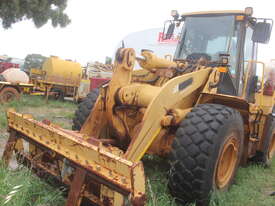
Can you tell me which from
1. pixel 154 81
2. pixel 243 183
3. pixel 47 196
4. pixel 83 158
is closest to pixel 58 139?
pixel 83 158

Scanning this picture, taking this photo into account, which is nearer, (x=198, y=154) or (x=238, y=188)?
(x=198, y=154)

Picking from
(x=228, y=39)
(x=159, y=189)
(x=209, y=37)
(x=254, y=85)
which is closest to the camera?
(x=159, y=189)

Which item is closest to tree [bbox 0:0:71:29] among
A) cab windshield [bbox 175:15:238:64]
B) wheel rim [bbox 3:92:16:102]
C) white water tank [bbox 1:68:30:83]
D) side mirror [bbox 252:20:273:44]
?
white water tank [bbox 1:68:30:83]

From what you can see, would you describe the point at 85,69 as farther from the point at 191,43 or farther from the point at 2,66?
the point at 191,43

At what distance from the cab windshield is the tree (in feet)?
37.8

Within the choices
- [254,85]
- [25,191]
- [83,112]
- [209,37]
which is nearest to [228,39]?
[209,37]

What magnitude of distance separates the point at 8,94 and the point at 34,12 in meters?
6.02

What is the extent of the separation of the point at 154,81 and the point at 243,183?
1.93 meters

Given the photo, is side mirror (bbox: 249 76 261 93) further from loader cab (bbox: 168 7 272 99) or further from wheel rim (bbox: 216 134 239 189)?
wheel rim (bbox: 216 134 239 189)

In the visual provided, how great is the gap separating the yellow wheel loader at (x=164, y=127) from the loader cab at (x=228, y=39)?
14 millimetres

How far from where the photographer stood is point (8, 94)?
35.7ft

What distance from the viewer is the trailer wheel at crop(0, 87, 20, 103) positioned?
420 inches

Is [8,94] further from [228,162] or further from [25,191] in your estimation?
[228,162]

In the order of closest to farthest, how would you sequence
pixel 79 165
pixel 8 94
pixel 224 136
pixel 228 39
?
pixel 79 165 < pixel 224 136 < pixel 228 39 < pixel 8 94
